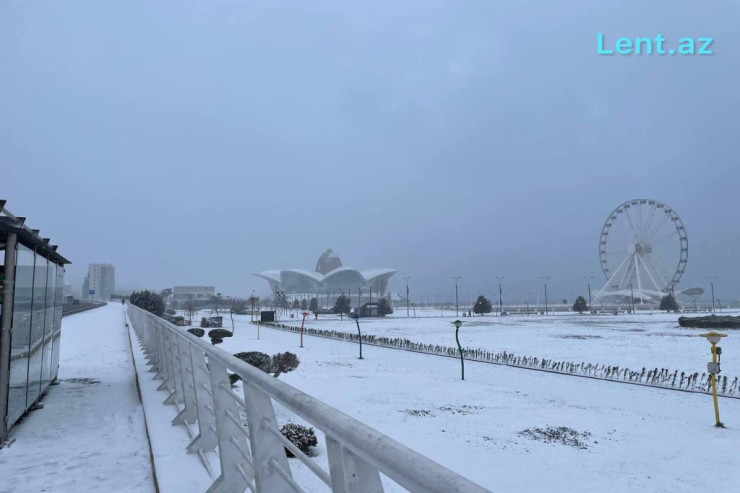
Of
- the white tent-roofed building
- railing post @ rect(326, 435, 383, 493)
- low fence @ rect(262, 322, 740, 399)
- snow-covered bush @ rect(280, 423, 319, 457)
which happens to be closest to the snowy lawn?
snow-covered bush @ rect(280, 423, 319, 457)

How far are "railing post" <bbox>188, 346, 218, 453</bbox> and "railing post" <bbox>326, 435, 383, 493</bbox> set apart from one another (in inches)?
111

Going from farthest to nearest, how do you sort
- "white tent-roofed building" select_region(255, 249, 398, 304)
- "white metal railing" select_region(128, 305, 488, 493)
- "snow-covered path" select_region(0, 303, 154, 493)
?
"white tent-roofed building" select_region(255, 249, 398, 304) → "snow-covered path" select_region(0, 303, 154, 493) → "white metal railing" select_region(128, 305, 488, 493)

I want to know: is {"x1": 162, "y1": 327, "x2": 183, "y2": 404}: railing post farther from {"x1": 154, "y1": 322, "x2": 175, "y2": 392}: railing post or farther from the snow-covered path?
the snow-covered path

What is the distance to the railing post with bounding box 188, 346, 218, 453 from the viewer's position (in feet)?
13.1

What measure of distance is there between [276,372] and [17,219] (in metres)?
7.16

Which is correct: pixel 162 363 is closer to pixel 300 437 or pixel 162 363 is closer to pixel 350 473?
pixel 300 437

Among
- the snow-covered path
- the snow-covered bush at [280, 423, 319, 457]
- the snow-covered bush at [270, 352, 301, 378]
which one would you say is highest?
the snow-covered path

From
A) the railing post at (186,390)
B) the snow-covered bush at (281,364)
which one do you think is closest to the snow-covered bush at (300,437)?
the railing post at (186,390)

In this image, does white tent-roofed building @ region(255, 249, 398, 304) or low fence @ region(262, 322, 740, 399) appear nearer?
low fence @ region(262, 322, 740, 399)

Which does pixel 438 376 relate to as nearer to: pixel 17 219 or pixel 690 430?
pixel 690 430

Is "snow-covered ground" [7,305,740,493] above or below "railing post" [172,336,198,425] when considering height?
below

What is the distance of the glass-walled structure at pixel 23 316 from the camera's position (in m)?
4.34

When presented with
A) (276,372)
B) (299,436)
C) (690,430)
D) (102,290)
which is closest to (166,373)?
(299,436)

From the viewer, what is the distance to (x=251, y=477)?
2936mm
